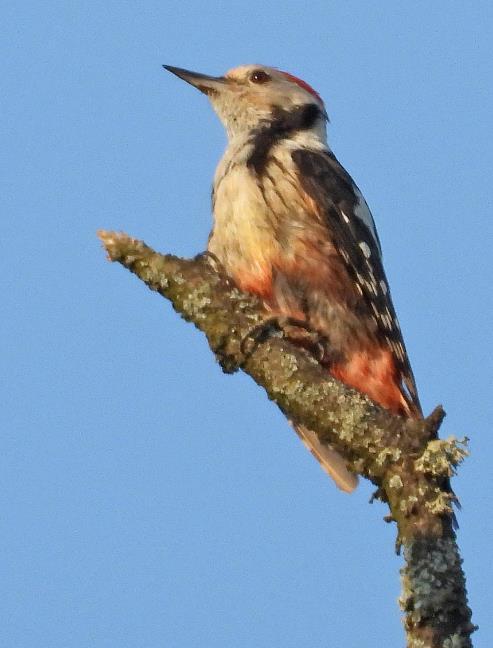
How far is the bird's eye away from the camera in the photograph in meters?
6.54

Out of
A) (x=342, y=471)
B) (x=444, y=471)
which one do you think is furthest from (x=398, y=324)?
(x=444, y=471)

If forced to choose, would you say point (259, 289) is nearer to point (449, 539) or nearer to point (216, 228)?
point (216, 228)

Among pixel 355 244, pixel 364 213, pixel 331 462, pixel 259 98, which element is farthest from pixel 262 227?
pixel 259 98

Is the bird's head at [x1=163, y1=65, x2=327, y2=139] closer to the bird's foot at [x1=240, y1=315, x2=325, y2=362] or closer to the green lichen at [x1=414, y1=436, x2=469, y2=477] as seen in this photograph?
the bird's foot at [x1=240, y1=315, x2=325, y2=362]

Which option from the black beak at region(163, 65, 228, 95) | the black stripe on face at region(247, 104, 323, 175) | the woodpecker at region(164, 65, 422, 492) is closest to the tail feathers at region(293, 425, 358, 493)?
the woodpecker at region(164, 65, 422, 492)

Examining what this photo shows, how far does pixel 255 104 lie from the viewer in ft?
20.9

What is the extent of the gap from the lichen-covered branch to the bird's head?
2232mm

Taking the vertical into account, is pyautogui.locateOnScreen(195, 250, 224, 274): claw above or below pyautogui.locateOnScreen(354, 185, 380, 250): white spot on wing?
below

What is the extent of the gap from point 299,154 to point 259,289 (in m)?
0.92

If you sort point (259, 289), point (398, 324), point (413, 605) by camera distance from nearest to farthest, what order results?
point (413, 605) < point (259, 289) < point (398, 324)

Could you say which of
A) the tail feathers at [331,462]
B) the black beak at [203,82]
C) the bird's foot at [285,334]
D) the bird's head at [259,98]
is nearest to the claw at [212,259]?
the bird's foot at [285,334]

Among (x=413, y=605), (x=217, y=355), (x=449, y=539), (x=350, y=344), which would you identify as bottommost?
(x=413, y=605)

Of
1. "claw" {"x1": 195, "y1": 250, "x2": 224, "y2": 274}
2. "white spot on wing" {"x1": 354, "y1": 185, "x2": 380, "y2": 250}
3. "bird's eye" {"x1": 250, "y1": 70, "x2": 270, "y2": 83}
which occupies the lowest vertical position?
"claw" {"x1": 195, "y1": 250, "x2": 224, "y2": 274}

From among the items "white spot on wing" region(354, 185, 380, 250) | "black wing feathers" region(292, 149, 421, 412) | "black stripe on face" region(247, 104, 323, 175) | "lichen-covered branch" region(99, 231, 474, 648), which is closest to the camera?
"lichen-covered branch" region(99, 231, 474, 648)
